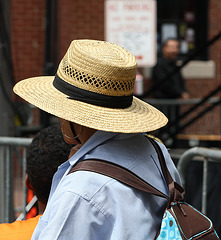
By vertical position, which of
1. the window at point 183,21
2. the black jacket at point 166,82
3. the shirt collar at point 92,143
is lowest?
the black jacket at point 166,82

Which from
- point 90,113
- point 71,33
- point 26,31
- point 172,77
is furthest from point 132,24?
point 90,113

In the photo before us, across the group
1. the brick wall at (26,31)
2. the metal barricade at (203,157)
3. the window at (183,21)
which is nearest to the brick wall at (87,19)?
the brick wall at (26,31)

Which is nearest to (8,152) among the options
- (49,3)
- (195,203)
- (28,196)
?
(28,196)

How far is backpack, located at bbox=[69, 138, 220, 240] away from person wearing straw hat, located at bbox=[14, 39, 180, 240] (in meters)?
0.03

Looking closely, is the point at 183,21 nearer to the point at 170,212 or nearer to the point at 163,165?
the point at 163,165

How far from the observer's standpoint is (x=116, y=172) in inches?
71.8

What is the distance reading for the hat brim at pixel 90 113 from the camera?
191cm

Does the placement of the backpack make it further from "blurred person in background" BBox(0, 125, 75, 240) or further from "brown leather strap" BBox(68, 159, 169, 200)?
"blurred person in background" BBox(0, 125, 75, 240)

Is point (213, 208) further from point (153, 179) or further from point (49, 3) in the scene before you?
point (49, 3)

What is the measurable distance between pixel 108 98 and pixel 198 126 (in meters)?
8.67

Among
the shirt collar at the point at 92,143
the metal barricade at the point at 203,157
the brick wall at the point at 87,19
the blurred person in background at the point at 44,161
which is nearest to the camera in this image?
the shirt collar at the point at 92,143

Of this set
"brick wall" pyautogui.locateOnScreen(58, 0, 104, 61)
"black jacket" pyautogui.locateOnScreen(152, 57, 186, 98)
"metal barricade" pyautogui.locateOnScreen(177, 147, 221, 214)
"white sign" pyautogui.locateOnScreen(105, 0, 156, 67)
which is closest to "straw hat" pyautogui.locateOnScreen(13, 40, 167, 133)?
"metal barricade" pyautogui.locateOnScreen(177, 147, 221, 214)

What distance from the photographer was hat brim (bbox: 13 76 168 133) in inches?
75.2

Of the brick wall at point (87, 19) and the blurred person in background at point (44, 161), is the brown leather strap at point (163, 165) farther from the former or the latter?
the brick wall at point (87, 19)
